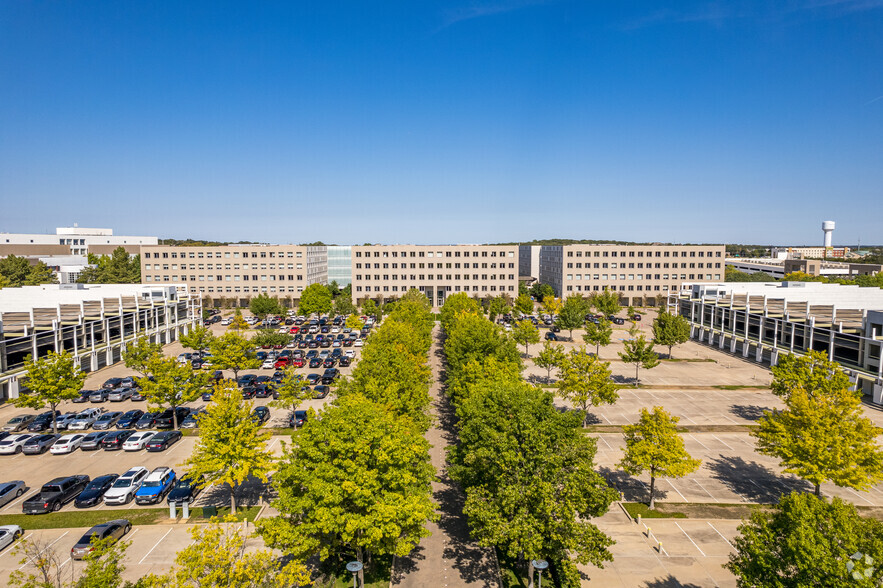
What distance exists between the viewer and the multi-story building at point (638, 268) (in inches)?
4441

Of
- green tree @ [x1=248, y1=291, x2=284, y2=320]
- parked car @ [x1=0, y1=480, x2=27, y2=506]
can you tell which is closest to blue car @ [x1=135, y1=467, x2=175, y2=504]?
parked car @ [x1=0, y1=480, x2=27, y2=506]

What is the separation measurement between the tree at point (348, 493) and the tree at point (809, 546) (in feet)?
35.5

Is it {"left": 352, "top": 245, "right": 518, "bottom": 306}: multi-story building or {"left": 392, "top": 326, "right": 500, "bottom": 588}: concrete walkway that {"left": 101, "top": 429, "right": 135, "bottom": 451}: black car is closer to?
{"left": 392, "top": 326, "right": 500, "bottom": 588}: concrete walkway

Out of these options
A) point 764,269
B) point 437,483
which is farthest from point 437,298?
point 764,269

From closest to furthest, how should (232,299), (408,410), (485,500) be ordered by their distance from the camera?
(485,500) → (408,410) → (232,299)

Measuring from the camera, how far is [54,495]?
2469 centimetres

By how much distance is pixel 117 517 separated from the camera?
23906mm

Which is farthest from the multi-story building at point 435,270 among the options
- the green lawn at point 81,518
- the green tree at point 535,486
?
the green tree at point 535,486

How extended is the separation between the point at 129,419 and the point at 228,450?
776 inches

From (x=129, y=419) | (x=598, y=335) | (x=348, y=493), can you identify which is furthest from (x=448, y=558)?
(x=598, y=335)

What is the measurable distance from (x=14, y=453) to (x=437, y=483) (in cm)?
2915

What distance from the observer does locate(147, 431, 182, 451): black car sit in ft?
107

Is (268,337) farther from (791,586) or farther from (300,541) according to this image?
(791,586)

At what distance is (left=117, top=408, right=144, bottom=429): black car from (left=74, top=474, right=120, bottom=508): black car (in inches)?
418
